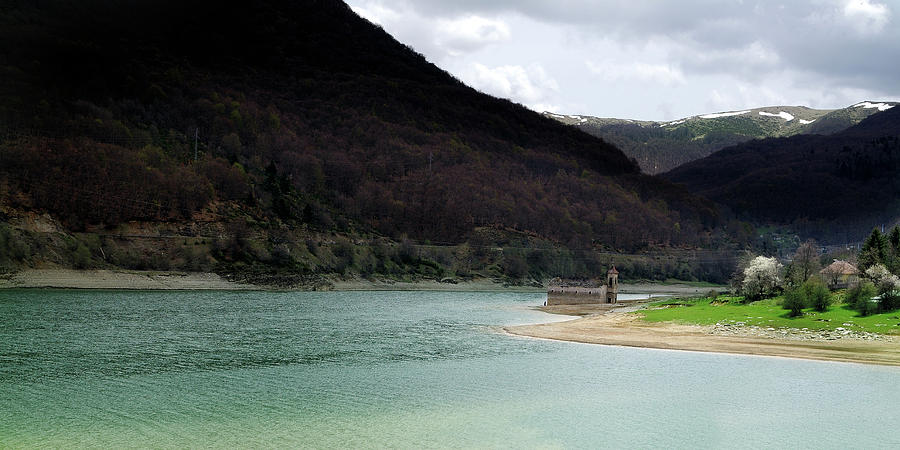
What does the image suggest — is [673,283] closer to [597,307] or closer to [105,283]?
[597,307]

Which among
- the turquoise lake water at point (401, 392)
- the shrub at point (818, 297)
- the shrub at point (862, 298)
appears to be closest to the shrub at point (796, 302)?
the shrub at point (818, 297)

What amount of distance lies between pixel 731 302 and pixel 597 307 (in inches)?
968

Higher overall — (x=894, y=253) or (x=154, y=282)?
(x=894, y=253)

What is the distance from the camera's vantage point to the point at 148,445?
2183 centimetres

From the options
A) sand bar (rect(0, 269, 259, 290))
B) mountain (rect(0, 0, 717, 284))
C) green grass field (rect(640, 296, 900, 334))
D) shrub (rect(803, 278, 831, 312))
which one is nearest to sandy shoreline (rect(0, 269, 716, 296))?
sand bar (rect(0, 269, 259, 290))

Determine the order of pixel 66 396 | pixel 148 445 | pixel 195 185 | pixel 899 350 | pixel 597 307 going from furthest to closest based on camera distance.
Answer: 1. pixel 195 185
2. pixel 597 307
3. pixel 899 350
4. pixel 66 396
5. pixel 148 445

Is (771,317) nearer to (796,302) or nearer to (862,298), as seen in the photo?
(796,302)

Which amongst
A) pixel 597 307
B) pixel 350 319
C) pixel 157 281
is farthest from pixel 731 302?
pixel 157 281

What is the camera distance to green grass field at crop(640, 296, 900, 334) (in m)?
48.7

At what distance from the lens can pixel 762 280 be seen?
220 feet

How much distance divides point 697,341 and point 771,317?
8.93 meters

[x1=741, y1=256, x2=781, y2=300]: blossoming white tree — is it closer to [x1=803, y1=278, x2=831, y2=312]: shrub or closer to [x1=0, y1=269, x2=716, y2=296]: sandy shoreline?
[x1=803, y1=278, x2=831, y2=312]: shrub

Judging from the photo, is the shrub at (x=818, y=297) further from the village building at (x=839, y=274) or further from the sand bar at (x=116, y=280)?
the sand bar at (x=116, y=280)

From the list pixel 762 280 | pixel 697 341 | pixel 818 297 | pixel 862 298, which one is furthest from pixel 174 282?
pixel 862 298
